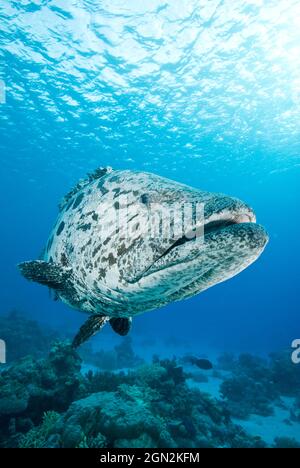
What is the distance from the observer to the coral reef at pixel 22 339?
1825cm

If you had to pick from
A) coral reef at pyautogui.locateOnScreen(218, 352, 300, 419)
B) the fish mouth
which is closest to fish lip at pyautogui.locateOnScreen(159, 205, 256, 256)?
the fish mouth

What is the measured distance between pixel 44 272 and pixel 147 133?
2541cm

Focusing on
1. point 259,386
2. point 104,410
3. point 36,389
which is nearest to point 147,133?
point 259,386

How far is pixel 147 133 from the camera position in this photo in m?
27.3

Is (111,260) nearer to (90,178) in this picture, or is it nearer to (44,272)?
(44,272)

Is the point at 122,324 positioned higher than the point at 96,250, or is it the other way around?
the point at 96,250

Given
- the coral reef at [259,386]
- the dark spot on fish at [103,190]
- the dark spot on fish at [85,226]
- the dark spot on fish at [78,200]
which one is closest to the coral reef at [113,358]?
the coral reef at [259,386]

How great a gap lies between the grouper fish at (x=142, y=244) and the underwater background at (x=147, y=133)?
3.72m

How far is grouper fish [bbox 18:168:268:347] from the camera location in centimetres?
227

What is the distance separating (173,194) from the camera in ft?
9.14

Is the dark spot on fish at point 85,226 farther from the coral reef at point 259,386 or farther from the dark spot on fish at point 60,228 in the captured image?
the coral reef at point 259,386

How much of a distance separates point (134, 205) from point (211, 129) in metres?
25.6
